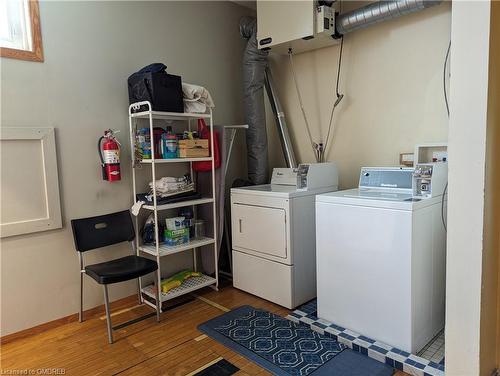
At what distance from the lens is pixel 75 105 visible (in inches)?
104

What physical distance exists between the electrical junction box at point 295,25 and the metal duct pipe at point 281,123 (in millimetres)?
338

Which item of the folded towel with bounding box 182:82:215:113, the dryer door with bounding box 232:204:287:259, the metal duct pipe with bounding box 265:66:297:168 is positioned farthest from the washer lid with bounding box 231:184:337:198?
the folded towel with bounding box 182:82:215:113

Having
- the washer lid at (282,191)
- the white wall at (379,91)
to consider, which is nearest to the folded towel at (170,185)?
the washer lid at (282,191)

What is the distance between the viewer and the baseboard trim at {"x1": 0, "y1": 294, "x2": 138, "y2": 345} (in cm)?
241

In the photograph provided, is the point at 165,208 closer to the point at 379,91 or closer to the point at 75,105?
the point at 75,105

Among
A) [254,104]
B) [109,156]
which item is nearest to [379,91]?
[254,104]

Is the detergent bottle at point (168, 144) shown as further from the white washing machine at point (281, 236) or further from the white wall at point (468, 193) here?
the white wall at point (468, 193)

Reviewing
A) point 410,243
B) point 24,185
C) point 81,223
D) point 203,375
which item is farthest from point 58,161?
point 410,243

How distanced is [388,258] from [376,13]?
1782mm

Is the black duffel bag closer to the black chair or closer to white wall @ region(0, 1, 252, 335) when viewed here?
white wall @ region(0, 1, 252, 335)

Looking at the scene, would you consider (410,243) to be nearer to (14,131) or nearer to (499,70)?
(499,70)

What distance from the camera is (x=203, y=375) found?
6.55 ft

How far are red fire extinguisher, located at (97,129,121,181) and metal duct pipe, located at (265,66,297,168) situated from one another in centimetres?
151

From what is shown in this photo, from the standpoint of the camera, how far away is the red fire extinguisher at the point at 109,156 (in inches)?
106
